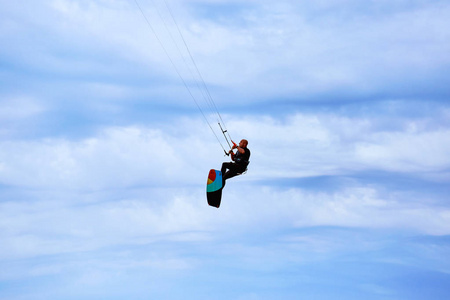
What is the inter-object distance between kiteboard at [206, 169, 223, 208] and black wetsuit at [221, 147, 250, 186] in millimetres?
344

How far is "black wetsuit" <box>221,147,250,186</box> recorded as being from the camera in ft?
75.1

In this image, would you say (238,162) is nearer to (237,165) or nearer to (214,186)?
(237,165)

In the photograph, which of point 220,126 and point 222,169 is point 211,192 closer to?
point 222,169

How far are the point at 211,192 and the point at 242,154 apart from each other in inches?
118

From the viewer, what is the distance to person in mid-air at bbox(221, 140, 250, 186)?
22.7 metres

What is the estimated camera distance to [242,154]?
74.8ft

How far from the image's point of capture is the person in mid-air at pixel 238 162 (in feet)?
74.5

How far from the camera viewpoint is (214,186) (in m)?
24.2

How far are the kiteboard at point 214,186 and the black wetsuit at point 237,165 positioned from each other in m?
0.34

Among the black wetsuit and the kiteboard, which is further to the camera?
the kiteboard

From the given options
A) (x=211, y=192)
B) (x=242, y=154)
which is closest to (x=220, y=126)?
(x=242, y=154)

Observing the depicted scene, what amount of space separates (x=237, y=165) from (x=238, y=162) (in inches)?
9.4

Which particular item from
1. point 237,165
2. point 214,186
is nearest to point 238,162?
point 237,165

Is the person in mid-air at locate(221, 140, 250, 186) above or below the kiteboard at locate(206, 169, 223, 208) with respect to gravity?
above
